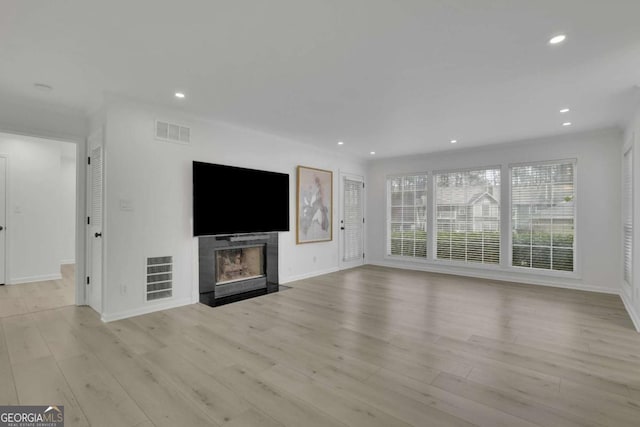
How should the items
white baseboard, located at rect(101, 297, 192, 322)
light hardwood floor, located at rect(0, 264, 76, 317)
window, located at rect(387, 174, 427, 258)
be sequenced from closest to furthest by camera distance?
white baseboard, located at rect(101, 297, 192, 322) < light hardwood floor, located at rect(0, 264, 76, 317) < window, located at rect(387, 174, 427, 258)

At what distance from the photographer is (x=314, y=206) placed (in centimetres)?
624

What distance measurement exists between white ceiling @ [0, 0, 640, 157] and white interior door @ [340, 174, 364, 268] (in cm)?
300

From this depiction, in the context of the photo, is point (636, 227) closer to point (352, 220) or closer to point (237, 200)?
point (352, 220)

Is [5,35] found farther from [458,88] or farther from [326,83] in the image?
[458,88]

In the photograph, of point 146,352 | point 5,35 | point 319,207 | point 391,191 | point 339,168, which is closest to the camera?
point 5,35

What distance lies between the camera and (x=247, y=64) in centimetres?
282

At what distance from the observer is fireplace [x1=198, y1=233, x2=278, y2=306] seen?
4.46 meters

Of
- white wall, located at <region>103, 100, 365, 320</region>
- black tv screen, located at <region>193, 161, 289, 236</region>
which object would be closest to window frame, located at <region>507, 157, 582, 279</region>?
black tv screen, located at <region>193, 161, 289, 236</region>

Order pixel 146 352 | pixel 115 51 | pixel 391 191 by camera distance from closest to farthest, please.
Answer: pixel 115 51
pixel 146 352
pixel 391 191

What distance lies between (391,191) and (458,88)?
4.37 meters

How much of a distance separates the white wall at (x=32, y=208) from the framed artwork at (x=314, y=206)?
15.0ft

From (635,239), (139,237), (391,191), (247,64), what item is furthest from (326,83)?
(391,191)

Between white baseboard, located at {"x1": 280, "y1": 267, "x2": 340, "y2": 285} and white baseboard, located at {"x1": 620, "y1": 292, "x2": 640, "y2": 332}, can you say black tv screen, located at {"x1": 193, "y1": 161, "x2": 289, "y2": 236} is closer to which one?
white baseboard, located at {"x1": 280, "y1": 267, "x2": 340, "y2": 285}

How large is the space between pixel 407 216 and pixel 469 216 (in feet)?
4.49
